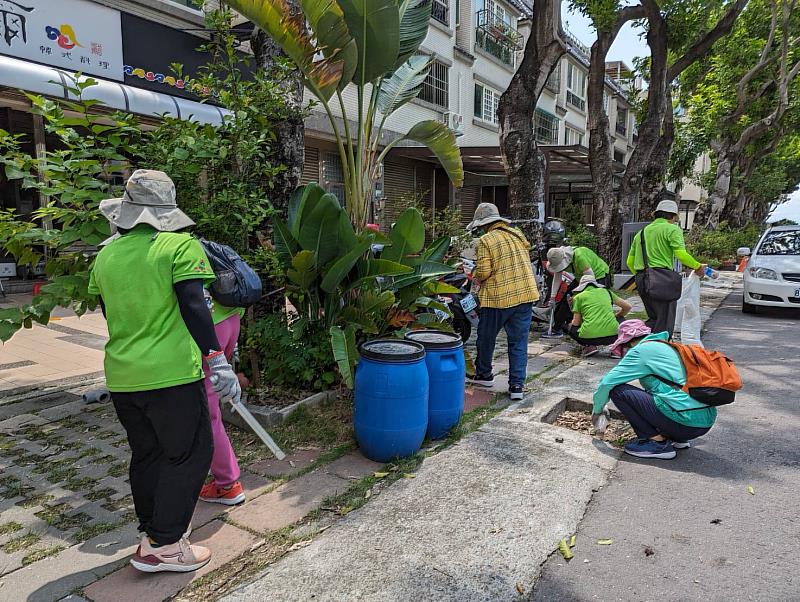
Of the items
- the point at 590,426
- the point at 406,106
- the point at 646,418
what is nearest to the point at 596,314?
the point at 590,426

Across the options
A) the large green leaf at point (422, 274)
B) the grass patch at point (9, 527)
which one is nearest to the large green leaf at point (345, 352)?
the large green leaf at point (422, 274)

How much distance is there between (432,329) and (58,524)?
317 centimetres

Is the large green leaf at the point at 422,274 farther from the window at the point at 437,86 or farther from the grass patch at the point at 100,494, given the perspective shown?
Answer: the window at the point at 437,86

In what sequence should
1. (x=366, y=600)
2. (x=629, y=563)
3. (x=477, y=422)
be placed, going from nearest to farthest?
1. (x=366, y=600)
2. (x=629, y=563)
3. (x=477, y=422)

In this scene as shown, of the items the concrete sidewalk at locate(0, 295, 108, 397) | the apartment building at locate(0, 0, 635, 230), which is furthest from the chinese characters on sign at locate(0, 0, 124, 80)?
the concrete sidewalk at locate(0, 295, 108, 397)

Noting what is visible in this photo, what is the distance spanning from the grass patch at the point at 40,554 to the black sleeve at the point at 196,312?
4.44 feet

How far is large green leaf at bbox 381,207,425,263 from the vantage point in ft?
16.5

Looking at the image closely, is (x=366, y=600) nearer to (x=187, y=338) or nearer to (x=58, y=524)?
(x=187, y=338)

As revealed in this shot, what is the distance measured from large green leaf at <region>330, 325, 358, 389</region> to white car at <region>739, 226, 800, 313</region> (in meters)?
8.75

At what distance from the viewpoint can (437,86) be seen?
61.8ft

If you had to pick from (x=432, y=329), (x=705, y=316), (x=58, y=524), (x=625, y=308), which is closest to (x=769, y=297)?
(x=705, y=316)

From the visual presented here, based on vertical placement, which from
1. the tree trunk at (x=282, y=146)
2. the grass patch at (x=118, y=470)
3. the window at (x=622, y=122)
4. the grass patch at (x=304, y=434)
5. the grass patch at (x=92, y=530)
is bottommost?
the grass patch at (x=92, y=530)

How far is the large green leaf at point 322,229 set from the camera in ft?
14.7

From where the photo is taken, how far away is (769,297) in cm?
1092
